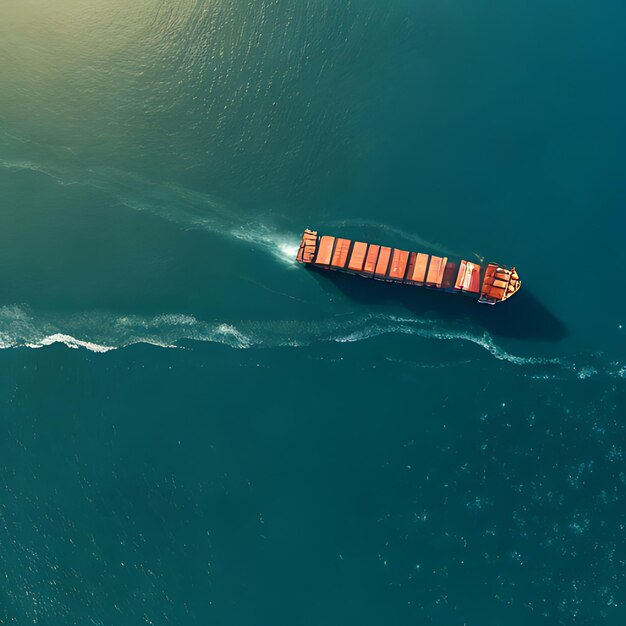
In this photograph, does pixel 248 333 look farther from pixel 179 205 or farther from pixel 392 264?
pixel 392 264

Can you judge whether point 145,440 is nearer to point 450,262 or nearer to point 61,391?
point 61,391

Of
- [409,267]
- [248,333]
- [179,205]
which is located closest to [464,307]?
[409,267]

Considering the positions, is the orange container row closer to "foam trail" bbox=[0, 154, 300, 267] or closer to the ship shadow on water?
the ship shadow on water

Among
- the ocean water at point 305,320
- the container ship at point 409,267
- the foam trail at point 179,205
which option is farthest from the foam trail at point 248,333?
the foam trail at point 179,205

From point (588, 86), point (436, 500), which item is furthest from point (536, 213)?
point (436, 500)

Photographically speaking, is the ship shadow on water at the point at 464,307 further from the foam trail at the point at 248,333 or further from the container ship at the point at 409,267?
the foam trail at the point at 248,333

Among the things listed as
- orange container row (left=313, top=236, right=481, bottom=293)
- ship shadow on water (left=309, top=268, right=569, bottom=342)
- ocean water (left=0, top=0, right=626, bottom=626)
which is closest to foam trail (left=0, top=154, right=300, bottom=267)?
ocean water (left=0, top=0, right=626, bottom=626)
